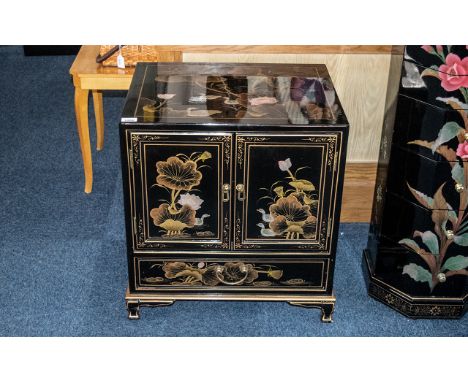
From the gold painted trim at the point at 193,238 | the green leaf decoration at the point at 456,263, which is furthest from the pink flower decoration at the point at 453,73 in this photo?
the gold painted trim at the point at 193,238

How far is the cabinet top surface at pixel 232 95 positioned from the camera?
7.99 ft

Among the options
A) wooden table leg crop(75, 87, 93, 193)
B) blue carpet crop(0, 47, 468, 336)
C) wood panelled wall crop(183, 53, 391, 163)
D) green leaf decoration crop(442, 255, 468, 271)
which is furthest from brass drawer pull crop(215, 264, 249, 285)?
wooden table leg crop(75, 87, 93, 193)

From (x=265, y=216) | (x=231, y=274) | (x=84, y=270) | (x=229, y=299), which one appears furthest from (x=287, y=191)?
(x=84, y=270)

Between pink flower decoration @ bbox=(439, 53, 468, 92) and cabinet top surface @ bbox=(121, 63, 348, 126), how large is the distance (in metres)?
0.40

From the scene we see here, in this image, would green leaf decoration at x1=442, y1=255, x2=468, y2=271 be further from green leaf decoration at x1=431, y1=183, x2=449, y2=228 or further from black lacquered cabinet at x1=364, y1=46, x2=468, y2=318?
green leaf decoration at x1=431, y1=183, x2=449, y2=228

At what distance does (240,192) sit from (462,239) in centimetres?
100

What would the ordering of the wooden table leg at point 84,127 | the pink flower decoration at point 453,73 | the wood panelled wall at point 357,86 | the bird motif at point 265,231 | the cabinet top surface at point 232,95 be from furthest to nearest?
the wooden table leg at point 84,127
the wood panelled wall at point 357,86
the bird motif at point 265,231
the cabinet top surface at point 232,95
the pink flower decoration at point 453,73

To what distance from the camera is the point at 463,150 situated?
8.21 ft

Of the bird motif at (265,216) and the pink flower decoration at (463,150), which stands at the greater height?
the pink flower decoration at (463,150)

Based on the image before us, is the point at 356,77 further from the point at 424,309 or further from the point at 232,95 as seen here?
the point at 424,309

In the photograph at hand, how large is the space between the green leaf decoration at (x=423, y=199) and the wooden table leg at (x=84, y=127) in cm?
193

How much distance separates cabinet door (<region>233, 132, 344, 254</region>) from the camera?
2438 millimetres

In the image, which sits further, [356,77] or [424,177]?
[356,77]

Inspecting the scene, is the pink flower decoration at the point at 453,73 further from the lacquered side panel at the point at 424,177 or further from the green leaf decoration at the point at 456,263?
the green leaf decoration at the point at 456,263
